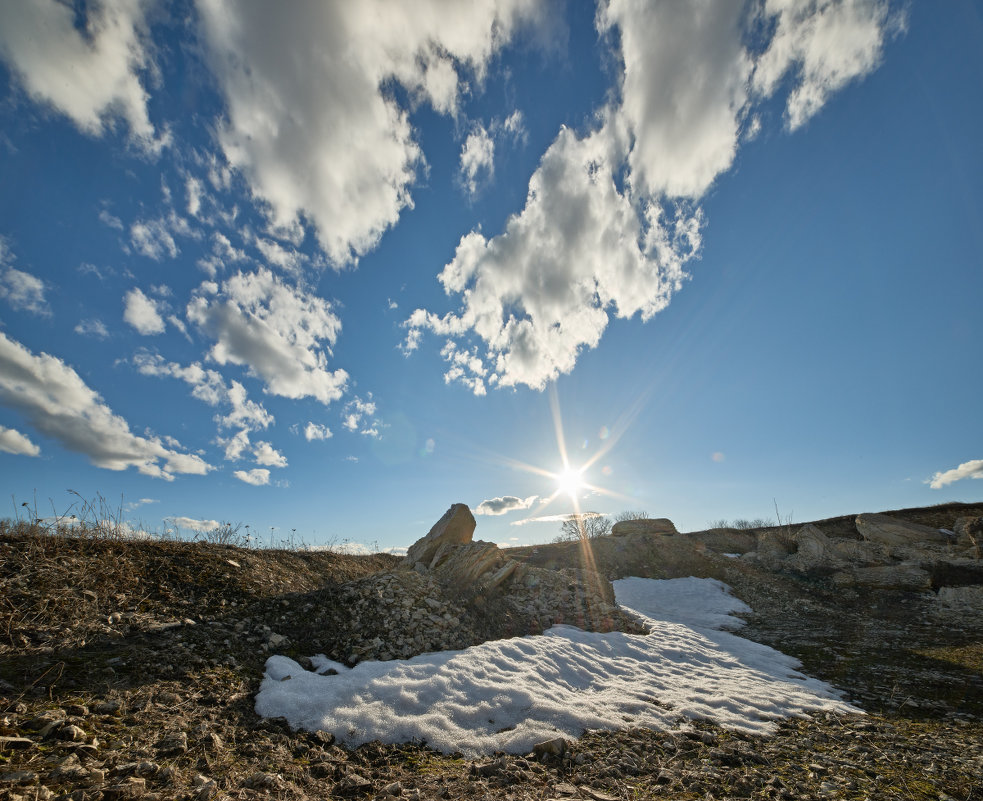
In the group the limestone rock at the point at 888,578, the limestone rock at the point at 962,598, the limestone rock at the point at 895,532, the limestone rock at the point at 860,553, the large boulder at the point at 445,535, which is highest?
the large boulder at the point at 445,535

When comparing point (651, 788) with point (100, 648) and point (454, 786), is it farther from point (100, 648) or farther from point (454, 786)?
point (100, 648)

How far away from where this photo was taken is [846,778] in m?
4.35

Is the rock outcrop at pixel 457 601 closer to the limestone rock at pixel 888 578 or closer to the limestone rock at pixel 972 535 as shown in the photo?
the limestone rock at pixel 888 578

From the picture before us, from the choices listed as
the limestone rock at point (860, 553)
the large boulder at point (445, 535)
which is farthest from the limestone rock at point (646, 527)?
the large boulder at point (445, 535)

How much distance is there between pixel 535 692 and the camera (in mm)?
6082

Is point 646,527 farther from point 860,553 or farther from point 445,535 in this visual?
point 445,535

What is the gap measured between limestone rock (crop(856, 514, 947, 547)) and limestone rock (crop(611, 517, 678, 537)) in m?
10.9

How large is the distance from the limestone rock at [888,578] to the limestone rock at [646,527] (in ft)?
35.6

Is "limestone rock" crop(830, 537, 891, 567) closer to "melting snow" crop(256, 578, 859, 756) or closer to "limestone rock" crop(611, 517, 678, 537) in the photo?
"limestone rock" crop(611, 517, 678, 537)

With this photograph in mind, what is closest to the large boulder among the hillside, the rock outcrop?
the rock outcrop

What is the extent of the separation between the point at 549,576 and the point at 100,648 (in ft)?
35.6

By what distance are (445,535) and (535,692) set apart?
7717 millimetres

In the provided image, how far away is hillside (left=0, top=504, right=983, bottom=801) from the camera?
11.0 feet

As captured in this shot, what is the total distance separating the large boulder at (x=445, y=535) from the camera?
13188mm
